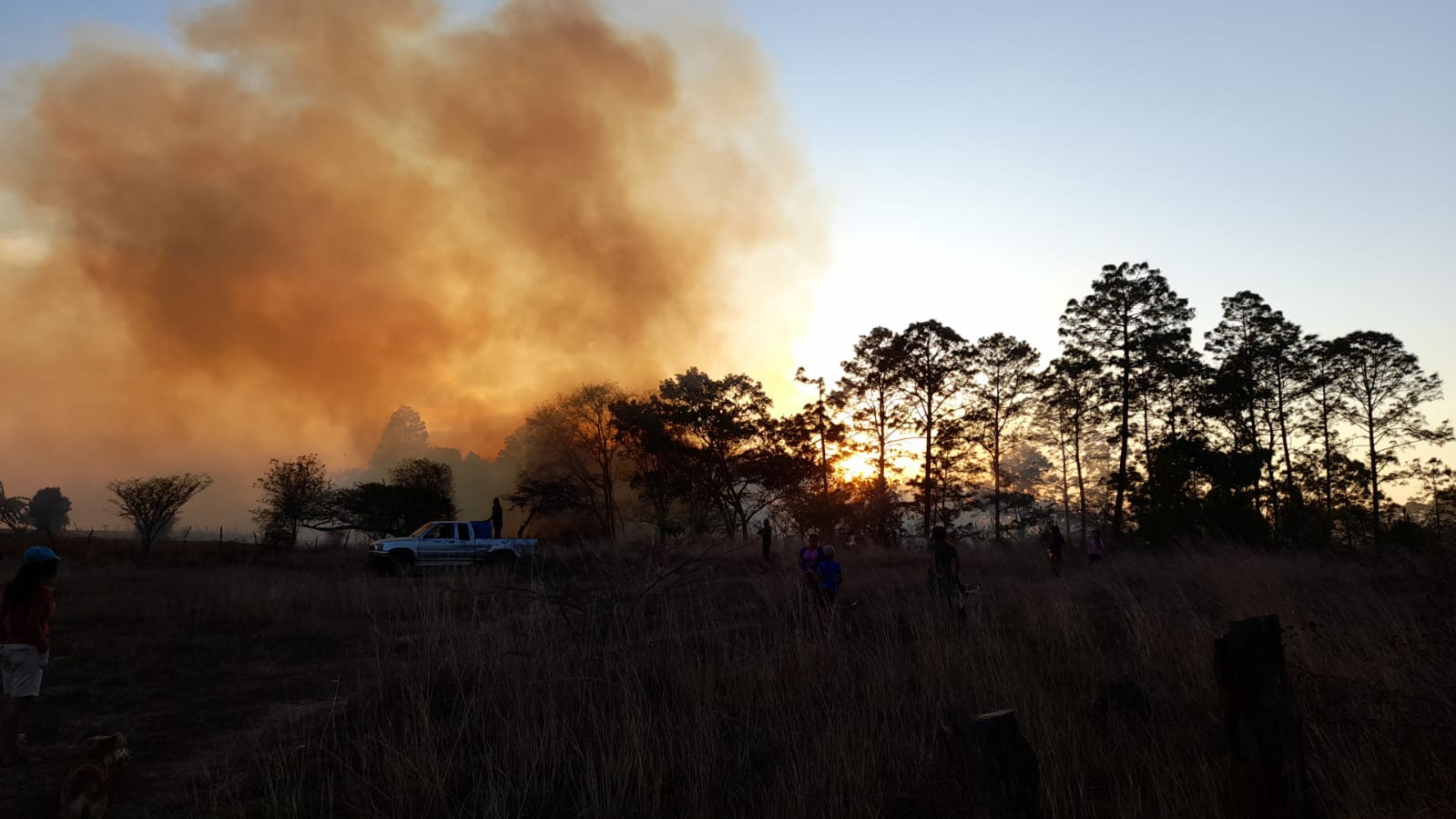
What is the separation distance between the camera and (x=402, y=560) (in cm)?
2250

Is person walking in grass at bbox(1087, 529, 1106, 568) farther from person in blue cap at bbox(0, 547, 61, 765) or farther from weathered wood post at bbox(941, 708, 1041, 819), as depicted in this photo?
person in blue cap at bbox(0, 547, 61, 765)

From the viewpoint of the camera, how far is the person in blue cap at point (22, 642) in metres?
5.85

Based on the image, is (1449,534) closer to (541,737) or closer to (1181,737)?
(1181,737)

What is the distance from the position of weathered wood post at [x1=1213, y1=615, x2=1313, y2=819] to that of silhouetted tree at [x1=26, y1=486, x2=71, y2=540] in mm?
160122

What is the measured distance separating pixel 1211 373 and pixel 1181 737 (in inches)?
1341

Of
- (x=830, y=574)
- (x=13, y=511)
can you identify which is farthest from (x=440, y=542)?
(x=13, y=511)

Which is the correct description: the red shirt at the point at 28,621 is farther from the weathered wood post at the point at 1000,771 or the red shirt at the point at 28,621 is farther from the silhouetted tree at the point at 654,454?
the silhouetted tree at the point at 654,454

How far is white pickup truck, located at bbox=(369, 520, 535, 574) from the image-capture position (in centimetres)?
2238

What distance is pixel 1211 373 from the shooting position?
1251 inches

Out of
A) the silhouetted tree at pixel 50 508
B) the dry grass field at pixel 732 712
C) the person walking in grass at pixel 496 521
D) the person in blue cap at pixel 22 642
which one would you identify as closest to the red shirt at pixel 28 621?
the person in blue cap at pixel 22 642

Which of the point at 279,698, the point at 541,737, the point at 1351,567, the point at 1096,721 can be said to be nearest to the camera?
the point at 541,737

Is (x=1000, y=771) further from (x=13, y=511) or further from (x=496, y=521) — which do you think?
(x=13, y=511)

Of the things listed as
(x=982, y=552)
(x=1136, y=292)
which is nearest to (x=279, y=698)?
(x=982, y=552)

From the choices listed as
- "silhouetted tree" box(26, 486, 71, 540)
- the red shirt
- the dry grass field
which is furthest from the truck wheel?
"silhouetted tree" box(26, 486, 71, 540)
